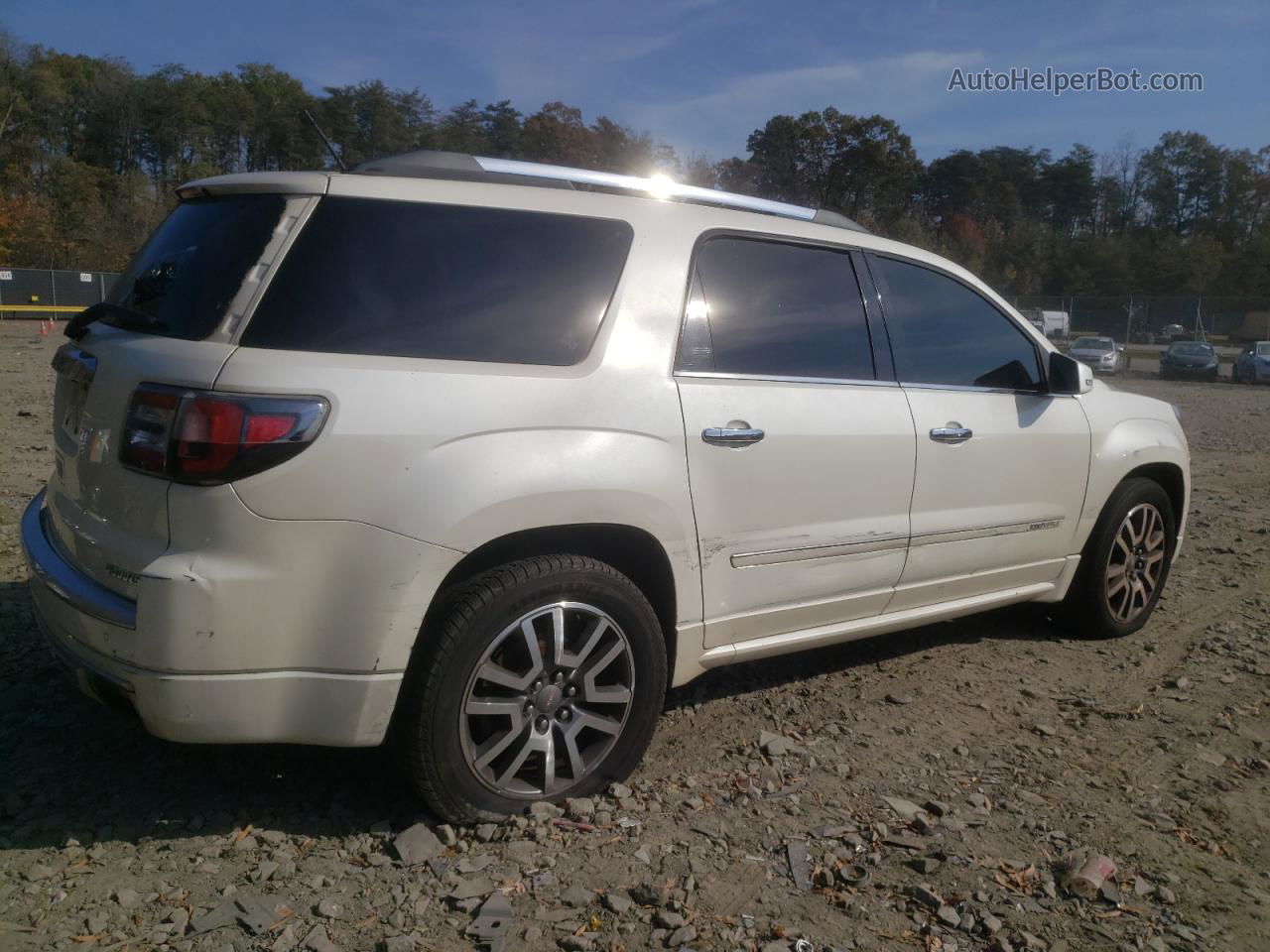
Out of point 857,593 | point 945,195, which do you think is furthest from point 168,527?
point 945,195

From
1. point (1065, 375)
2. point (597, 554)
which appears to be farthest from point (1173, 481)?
point (597, 554)

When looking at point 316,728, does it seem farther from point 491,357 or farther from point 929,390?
point 929,390

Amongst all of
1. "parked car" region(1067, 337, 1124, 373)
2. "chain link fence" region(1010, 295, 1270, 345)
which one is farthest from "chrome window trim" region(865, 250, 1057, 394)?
"chain link fence" region(1010, 295, 1270, 345)

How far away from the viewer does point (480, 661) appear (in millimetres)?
2805

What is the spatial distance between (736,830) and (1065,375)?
2.59m

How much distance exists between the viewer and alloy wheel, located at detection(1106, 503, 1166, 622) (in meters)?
4.90

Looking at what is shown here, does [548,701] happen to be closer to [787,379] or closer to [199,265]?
[787,379]

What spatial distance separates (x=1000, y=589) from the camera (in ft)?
14.5

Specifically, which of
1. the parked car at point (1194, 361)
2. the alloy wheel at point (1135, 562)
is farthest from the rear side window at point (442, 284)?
the parked car at point (1194, 361)

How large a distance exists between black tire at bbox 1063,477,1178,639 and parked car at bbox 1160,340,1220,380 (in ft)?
104

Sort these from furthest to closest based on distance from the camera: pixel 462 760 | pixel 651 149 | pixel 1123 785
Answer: pixel 651 149 → pixel 1123 785 → pixel 462 760

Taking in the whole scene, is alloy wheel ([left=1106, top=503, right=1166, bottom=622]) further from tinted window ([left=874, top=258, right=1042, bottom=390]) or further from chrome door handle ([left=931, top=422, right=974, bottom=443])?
chrome door handle ([left=931, top=422, right=974, bottom=443])

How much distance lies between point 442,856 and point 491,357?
4.60ft

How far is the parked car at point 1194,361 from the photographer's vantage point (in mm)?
32469
